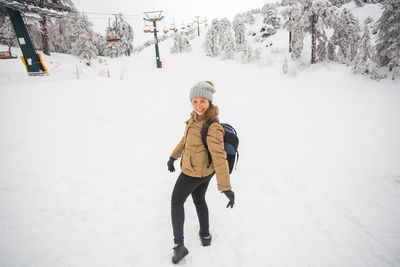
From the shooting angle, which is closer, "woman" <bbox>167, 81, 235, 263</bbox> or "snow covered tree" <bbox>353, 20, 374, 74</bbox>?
"woman" <bbox>167, 81, 235, 263</bbox>

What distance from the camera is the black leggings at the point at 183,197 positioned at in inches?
82.9

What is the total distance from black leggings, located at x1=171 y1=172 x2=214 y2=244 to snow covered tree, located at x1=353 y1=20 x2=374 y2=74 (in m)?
13.5

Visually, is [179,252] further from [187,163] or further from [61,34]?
[61,34]

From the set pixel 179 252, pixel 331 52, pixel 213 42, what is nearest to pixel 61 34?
pixel 213 42

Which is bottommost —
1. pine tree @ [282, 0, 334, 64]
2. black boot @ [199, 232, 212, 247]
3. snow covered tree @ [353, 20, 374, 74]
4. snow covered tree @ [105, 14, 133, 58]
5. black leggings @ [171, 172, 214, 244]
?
black boot @ [199, 232, 212, 247]

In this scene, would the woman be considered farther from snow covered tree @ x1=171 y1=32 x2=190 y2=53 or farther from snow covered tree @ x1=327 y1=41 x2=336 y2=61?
snow covered tree @ x1=171 y1=32 x2=190 y2=53

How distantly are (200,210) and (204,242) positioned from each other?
1.88 ft

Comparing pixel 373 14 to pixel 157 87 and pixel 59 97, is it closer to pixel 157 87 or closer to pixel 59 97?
pixel 157 87

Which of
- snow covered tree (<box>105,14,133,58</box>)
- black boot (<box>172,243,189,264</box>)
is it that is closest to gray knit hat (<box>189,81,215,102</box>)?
black boot (<box>172,243,189,264</box>)

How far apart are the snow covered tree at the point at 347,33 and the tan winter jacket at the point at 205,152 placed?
1625 centimetres

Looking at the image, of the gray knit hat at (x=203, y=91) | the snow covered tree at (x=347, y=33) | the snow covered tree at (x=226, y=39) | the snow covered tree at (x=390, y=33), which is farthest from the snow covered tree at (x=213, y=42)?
the gray knit hat at (x=203, y=91)

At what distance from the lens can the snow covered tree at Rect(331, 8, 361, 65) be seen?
42.9ft

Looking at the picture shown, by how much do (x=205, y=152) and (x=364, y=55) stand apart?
45.1 ft

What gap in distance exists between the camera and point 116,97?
893cm
